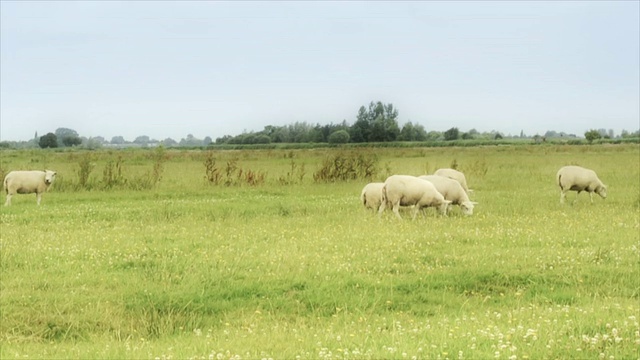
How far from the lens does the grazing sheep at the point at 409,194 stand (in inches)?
742

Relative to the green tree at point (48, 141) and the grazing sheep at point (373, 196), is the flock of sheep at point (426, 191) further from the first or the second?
the green tree at point (48, 141)

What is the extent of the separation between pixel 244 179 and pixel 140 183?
5.52m

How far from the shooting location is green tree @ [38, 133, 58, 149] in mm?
70438

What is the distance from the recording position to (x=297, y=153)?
5803 cm

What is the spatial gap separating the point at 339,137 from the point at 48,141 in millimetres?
35165

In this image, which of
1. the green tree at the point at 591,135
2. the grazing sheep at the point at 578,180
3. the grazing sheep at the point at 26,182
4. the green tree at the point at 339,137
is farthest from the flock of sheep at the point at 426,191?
the green tree at the point at 591,135

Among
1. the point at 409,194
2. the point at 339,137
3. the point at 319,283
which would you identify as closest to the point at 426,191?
the point at 409,194

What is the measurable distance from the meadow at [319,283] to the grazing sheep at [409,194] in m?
0.63

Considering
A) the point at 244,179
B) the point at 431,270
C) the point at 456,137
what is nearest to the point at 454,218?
the point at 431,270

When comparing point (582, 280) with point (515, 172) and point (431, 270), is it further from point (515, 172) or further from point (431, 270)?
point (515, 172)

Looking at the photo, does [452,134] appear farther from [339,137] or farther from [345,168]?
[345,168]

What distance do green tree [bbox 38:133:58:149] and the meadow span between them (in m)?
54.8

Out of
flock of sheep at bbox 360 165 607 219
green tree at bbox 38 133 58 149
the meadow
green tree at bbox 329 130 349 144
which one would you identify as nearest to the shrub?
the meadow

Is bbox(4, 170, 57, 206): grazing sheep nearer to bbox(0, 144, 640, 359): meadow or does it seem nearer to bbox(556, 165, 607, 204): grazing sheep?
bbox(0, 144, 640, 359): meadow
